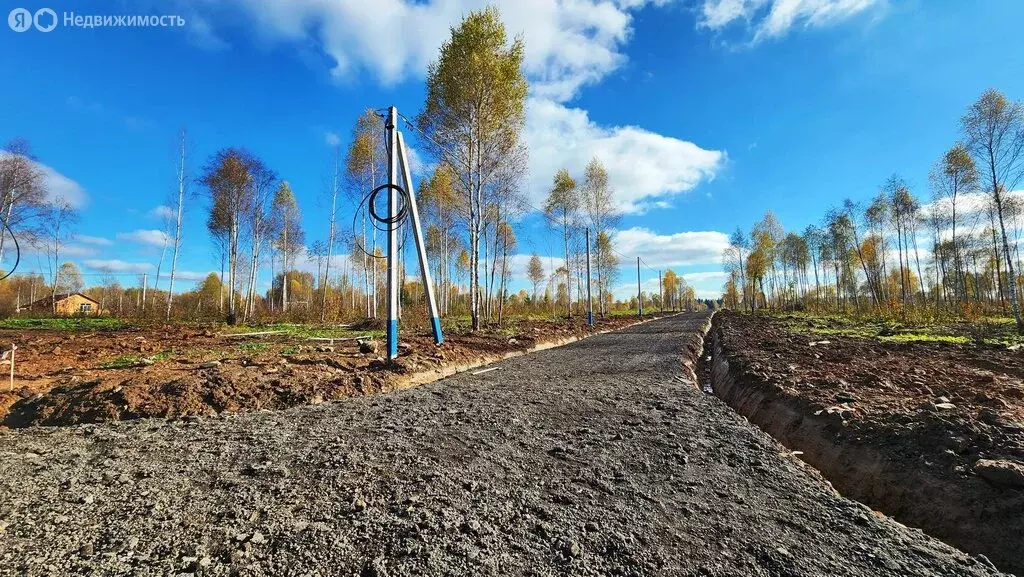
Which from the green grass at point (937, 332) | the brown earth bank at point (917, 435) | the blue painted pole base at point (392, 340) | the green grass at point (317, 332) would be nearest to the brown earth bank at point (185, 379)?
the blue painted pole base at point (392, 340)

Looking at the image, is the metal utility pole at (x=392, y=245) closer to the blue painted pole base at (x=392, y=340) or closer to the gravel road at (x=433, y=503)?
the blue painted pole base at (x=392, y=340)

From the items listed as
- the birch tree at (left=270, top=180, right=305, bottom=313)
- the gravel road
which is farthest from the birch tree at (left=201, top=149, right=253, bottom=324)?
the gravel road

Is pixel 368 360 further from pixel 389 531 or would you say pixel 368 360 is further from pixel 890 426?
pixel 890 426

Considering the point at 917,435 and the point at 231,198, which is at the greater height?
the point at 231,198

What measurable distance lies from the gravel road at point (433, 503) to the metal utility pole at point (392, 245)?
340cm

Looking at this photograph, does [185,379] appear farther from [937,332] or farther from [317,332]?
[937,332]

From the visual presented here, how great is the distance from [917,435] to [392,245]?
301 inches

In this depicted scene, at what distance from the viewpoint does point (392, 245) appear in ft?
26.0

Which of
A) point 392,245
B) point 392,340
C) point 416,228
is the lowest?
point 392,340

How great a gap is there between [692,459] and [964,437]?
192 centimetres

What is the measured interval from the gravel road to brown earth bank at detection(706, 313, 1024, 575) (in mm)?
585

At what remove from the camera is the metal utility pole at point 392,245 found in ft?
24.7

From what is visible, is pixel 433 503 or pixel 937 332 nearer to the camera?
pixel 433 503

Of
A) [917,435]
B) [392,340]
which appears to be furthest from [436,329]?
[917,435]
